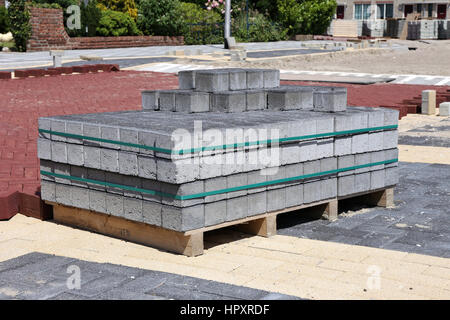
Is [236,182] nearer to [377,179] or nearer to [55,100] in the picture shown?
[377,179]

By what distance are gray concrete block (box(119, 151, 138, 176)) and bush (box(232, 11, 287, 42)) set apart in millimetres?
45546

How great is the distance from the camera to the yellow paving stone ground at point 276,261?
5.89 m

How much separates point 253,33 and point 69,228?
46078 millimetres

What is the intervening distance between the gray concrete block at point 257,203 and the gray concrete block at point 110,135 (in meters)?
1.38

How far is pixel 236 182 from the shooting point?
22.8 feet

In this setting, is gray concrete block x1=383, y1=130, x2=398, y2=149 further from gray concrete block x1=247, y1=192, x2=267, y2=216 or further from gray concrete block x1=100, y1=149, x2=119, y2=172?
gray concrete block x1=100, y1=149, x2=119, y2=172

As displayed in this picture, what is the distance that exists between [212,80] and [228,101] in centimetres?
32

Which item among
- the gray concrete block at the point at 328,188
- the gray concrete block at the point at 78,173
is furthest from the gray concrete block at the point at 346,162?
the gray concrete block at the point at 78,173

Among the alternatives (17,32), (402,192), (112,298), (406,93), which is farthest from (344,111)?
(17,32)

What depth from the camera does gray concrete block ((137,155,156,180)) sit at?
6.65m

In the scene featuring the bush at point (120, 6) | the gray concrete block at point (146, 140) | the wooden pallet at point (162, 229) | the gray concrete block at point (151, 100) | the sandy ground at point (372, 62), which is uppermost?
the bush at point (120, 6)

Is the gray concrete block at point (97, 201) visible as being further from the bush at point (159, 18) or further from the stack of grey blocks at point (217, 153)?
the bush at point (159, 18)

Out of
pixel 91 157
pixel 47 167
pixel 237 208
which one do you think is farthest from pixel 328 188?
pixel 47 167

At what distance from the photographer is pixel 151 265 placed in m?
6.52
